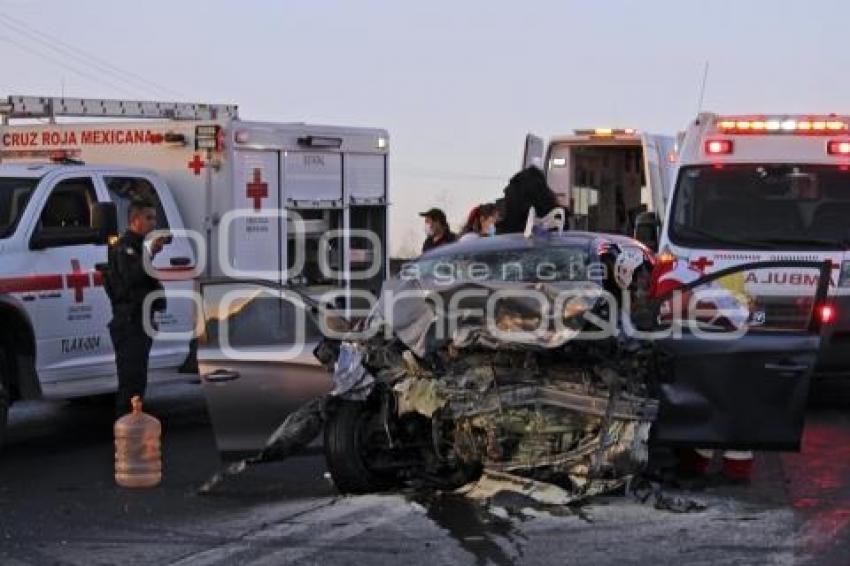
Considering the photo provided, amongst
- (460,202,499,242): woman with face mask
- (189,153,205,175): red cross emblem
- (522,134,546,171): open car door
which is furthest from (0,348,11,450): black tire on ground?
(522,134,546,171): open car door

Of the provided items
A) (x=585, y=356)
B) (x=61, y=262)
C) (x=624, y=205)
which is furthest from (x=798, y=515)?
(x=624, y=205)

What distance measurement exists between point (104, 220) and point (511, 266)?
302 centimetres

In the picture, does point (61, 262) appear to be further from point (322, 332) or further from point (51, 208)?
point (322, 332)

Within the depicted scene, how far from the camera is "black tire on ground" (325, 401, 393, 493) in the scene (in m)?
7.48

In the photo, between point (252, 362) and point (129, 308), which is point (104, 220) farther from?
point (252, 362)

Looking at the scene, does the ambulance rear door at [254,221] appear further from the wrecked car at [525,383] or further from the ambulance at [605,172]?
the ambulance at [605,172]

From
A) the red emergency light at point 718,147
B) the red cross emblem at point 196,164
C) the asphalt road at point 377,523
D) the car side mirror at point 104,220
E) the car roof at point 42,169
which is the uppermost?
the red emergency light at point 718,147

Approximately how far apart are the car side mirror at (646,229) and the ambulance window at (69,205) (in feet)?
16.0

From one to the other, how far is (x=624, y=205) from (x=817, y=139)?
7253 millimetres

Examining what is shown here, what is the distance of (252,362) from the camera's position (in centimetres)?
790

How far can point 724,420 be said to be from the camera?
696 centimetres

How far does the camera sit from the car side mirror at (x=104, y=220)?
9539 millimetres

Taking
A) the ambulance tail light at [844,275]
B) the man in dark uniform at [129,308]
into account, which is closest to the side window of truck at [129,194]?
the man in dark uniform at [129,308]

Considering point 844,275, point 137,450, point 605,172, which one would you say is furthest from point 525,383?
point 605,172
